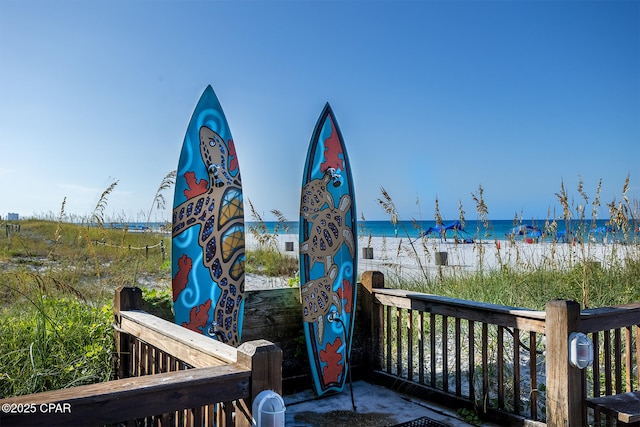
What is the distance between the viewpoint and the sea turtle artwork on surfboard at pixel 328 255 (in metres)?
3.32

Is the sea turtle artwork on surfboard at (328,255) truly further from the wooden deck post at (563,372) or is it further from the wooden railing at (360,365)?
the wooden deck post at (563,372)

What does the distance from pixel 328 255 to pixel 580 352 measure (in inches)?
67.9

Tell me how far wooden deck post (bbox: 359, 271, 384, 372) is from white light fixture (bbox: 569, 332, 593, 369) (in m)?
1.54

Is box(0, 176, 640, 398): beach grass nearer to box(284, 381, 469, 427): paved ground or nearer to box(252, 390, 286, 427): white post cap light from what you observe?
box(284, 381, 469, 427): paved ground

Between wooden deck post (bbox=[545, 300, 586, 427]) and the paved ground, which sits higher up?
wooden deck post (bbox=[545, 300, 586, 427])

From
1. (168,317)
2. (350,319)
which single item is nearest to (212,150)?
(168,317)

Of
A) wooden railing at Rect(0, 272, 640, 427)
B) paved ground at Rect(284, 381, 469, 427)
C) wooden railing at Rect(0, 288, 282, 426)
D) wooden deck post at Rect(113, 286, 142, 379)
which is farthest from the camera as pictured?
paved ground at Rect(284, 381, 469, 427)

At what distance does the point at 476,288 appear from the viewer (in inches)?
165

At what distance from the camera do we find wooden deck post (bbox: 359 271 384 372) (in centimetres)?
359

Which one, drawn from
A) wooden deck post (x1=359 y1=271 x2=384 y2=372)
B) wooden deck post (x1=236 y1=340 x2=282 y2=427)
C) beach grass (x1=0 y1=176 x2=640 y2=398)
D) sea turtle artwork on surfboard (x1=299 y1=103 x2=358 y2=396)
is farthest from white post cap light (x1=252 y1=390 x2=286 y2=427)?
wooden deck post (x1=359 y1=271 x2=384 y2=372)

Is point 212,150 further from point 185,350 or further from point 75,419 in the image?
point 75,419

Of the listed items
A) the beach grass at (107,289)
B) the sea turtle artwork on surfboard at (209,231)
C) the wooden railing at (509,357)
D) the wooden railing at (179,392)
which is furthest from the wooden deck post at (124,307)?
the wooden railing at (509,357)

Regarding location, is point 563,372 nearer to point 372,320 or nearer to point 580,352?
point 580,352

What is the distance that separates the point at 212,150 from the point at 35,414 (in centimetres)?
216
